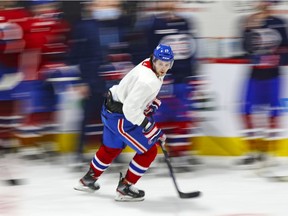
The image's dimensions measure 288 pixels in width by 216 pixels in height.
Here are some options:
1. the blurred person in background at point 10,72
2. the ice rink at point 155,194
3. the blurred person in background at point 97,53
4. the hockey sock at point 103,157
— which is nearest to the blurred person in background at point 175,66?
the blurred person in background at point 97,53

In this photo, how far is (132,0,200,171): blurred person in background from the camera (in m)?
3.95

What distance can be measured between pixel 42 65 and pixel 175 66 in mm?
952

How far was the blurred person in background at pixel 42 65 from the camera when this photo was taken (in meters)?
4.15

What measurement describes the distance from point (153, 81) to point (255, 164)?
4.18 feet

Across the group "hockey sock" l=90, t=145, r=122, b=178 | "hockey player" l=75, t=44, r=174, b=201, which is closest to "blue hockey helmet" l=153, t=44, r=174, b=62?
"hockey player" l=75, t=44, r=174, b=201

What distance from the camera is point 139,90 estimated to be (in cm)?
321

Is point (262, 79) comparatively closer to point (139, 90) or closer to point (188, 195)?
point (188, 195)

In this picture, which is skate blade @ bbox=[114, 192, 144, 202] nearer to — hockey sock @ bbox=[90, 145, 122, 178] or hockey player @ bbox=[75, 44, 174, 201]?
hockey player @ bbox=[75, 44, 174, 201]

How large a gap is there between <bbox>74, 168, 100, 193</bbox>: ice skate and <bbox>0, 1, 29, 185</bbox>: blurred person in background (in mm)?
618

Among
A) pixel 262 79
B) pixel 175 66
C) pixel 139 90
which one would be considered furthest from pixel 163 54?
pixel 262 79

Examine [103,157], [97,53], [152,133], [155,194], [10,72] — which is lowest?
[155,194]

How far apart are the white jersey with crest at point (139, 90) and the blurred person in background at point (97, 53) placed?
66cm

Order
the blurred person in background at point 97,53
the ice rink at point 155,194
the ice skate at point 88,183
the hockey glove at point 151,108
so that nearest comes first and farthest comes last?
1. the ice rink at point 155,194
2. the hockey glove at point 151,108
3. the ice skate at point 88,183
4. the blurred person in background at point 97,53

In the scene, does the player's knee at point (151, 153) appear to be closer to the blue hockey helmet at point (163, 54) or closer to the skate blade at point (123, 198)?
the skate blade at point (123, 198)
